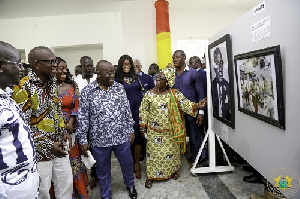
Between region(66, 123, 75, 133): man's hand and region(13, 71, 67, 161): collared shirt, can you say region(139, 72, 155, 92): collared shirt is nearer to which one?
region(66, 123, 75, 133): man's hand

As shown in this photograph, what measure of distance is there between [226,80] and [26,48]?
697cm

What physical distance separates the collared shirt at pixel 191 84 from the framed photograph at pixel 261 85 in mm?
1148

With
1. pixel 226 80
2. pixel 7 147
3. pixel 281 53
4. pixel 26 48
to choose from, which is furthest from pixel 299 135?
pixel 26 48

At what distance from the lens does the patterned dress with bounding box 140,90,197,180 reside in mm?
3105

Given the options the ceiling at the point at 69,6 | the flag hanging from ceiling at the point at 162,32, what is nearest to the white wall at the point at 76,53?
the ceiling at the point at 69,6

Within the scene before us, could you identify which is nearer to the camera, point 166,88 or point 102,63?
point 102,63

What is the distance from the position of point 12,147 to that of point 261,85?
1.81 m

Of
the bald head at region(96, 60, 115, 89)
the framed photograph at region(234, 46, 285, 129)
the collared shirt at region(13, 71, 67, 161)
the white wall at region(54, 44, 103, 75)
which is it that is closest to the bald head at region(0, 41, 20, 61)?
the collared shirt at region(13, 71, 67, 161)

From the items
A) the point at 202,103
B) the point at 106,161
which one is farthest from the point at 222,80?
the point at 106,161

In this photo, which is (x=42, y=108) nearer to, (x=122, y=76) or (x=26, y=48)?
(x=122, y=76)

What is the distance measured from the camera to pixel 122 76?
11.1ft

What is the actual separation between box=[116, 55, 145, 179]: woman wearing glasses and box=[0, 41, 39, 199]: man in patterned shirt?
2089mm

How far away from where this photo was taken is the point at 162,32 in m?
6.96

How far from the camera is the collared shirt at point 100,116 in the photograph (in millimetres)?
2523
